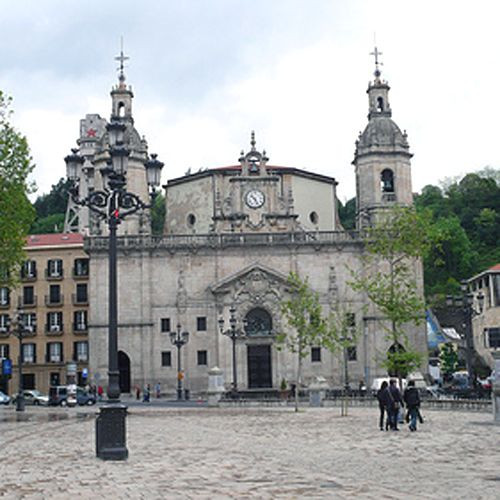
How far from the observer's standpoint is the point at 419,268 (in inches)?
2445

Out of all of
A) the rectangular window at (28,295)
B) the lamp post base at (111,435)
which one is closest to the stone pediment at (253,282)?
the rectangular window at (28,295)

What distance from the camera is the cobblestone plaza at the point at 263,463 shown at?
456 inches

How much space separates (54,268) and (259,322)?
20.5 meters

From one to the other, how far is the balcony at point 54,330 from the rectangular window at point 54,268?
4.34 m

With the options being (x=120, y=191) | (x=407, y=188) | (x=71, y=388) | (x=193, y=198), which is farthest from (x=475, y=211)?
(x=120, y=191)

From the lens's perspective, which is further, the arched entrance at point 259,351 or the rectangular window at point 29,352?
the rectangular window at point 29,352

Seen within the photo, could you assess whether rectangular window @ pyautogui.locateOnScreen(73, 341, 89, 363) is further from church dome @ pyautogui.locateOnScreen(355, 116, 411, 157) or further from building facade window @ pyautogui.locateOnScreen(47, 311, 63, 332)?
church dome @ pyautogui.locateOnScreen(355, 116, 411, 157)

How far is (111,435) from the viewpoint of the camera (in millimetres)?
16344

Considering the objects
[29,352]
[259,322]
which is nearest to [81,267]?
[29,352]

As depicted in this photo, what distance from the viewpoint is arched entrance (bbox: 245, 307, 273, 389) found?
6028 cm

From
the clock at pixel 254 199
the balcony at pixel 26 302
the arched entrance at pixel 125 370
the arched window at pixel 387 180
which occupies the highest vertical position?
the arched window at pixel 387 180

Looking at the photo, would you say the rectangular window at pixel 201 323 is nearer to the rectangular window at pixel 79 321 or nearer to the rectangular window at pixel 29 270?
the rectangular window at pixel 79 321

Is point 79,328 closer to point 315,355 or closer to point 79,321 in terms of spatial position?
point 79,321

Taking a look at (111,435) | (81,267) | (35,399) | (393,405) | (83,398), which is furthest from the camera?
(81,267)
